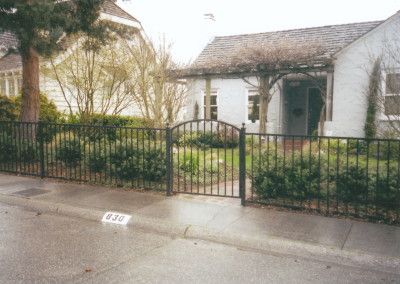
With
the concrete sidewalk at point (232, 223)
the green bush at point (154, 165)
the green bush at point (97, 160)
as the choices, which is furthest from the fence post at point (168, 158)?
the green bush at point (97, 160)

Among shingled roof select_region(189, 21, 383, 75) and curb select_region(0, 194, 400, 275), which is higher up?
shingled roof select_region(189, 21, 383, 75)

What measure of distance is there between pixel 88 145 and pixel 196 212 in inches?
147

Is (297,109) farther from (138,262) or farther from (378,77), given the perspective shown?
(138,262)

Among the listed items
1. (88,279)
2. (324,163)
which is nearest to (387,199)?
(324,163)

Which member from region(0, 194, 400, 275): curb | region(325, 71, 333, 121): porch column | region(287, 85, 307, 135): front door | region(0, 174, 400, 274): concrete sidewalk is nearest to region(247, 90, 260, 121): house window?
region(287, 85, 307, 135): front door

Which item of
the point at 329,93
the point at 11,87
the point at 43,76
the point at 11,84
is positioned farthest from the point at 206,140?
the point at 11,84

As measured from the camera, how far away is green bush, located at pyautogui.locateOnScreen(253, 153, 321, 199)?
633 cm

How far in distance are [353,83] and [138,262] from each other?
42.7 feet

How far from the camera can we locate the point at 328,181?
A: 612cm

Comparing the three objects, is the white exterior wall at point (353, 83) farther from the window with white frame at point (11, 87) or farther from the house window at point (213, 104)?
the window with white frame at point (11, 87)

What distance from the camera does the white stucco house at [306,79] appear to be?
14.4 metres

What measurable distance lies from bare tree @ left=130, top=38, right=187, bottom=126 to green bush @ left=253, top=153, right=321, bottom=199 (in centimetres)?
736

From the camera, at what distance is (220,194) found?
727cm

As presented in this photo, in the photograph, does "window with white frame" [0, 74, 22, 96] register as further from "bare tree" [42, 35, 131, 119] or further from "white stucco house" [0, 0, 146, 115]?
"bare tree" [42, 35, 131, 119]
